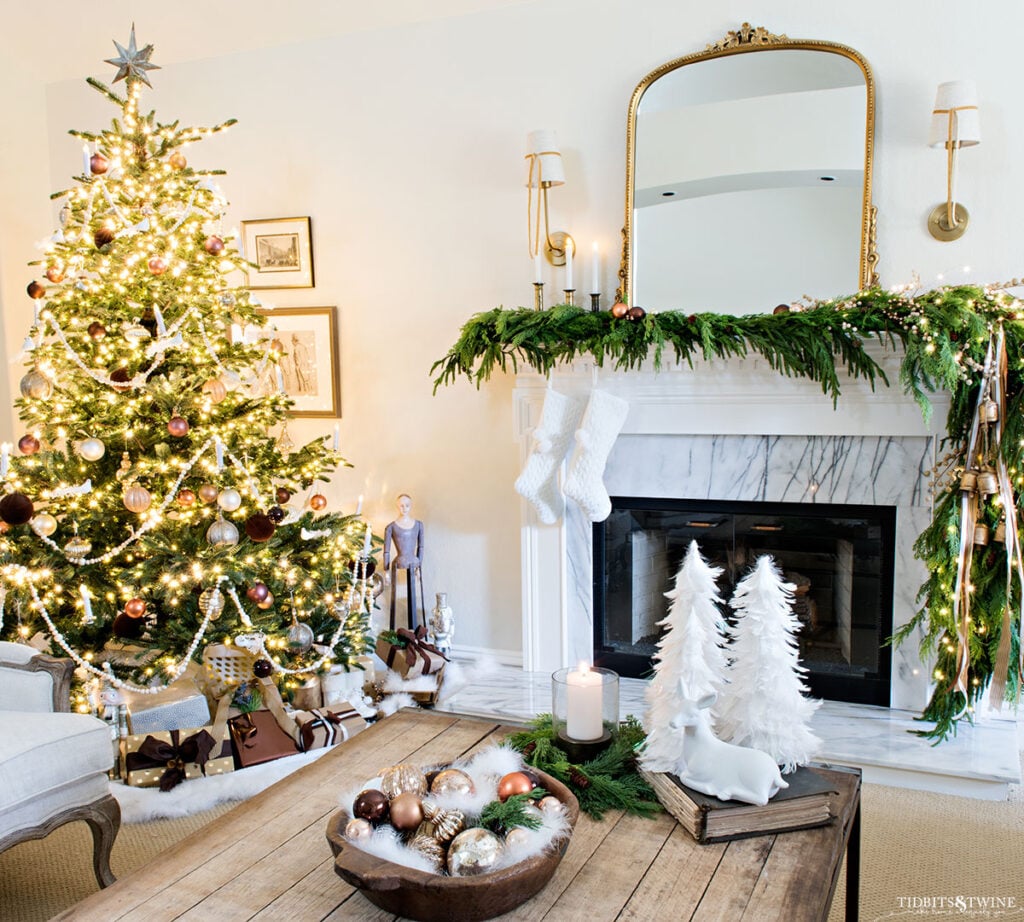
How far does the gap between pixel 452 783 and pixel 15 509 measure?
5.24 ft

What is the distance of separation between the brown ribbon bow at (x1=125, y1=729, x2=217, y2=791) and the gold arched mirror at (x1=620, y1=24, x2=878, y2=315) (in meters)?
1.99

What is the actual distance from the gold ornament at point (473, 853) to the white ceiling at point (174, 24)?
2937 mm

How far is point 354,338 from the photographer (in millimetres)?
3588

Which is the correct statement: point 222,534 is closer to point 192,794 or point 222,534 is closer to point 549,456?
point 192,794

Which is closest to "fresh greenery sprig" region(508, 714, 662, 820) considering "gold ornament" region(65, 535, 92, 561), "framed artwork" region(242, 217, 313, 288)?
"gold ornament" region(65, 535, 92, 561)

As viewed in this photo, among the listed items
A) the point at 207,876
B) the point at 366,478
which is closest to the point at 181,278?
the point at 366,478

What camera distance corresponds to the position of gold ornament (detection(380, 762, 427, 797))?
1386mm

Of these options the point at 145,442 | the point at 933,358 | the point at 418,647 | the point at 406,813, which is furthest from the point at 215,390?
the point at 933,358

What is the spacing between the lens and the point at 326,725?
108 inches

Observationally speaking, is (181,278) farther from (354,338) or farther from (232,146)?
(232,146)

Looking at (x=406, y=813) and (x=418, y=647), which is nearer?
(x=406, y=813)

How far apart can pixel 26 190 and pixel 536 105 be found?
2420 millimetres

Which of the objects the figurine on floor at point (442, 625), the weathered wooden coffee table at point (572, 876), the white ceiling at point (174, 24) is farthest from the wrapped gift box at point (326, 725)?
the white ceiling at point (174, 24)

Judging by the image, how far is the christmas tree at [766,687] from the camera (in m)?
1.52
